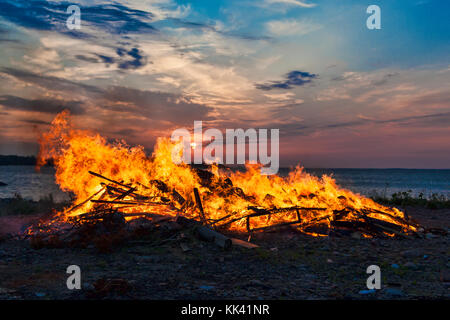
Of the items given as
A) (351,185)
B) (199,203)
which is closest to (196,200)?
(199,203)

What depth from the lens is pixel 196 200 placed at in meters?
11.2

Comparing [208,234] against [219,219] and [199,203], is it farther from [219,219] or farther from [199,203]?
[199,203]

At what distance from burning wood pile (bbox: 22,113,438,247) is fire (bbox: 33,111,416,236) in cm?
3

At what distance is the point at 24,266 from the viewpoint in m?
7.38

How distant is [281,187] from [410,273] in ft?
19.6

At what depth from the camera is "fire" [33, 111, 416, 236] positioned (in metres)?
10.9

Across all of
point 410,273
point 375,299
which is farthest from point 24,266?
point 410,273

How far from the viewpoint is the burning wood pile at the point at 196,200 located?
10242 mm

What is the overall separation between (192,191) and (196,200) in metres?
1.09

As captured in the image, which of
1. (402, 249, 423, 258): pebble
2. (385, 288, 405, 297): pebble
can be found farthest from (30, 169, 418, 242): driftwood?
(385, 288, 405, 297): pebble

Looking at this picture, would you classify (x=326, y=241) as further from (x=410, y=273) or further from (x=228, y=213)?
(x=228, y=213)

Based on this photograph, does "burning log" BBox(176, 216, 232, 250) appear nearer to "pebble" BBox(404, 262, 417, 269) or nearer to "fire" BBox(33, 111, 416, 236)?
"fire" BBox(33, 111, 416, 236)

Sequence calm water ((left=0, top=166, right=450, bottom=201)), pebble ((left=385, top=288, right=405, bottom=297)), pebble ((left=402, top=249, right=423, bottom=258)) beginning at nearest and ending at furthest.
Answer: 1. pebble ((left=385, top=288, right=405, bottom=297))
2. pebble ((left=402, top=249, right=423, bottom=258))
3. calm water ((left=0, top=166, right=450, bottom=201))

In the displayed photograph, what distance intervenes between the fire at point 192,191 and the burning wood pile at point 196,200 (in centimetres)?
3
